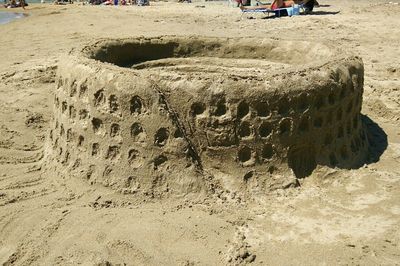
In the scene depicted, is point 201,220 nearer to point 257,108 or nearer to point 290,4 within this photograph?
point 257,108

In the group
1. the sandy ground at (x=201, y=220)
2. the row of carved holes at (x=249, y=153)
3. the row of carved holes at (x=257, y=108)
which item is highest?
the row of carved holes at (x=257, y=108)

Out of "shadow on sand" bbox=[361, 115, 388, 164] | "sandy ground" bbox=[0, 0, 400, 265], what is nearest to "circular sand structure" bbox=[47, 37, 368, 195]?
"sandy ground" bbox=[0, 0, 400, 265]

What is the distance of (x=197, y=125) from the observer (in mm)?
4418

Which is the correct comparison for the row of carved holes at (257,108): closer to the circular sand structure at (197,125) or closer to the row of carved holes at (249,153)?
the circular sand structure at (197,125)

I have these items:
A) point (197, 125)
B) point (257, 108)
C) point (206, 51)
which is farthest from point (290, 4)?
point (197, 125)

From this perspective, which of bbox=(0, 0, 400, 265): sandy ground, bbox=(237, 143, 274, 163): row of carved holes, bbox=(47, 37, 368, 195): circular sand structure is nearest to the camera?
bbox=(0, 0, 400, 265): sandy ground

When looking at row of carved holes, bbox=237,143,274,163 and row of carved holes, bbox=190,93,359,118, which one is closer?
row of carved holes, bbox=190,93,359,118

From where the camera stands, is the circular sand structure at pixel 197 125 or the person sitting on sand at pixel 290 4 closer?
the circular sand structure at pixel 197 125

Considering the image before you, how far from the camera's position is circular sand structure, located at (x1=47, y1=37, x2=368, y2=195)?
4363mm

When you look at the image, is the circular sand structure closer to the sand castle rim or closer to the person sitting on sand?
the sand castle rim

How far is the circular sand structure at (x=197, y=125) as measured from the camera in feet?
14.3

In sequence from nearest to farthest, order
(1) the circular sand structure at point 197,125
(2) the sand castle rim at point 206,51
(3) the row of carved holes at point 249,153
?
(1) the circular sand structure at point 197,125 → (3) the row of carved holes at point 249,153 → (2) the sand castle rim at point 206,51

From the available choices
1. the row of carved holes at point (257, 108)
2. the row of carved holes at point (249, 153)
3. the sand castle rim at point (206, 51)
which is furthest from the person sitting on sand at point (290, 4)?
the row of carved holes at point (249, 153)

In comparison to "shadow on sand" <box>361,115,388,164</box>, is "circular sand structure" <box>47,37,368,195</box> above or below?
above
